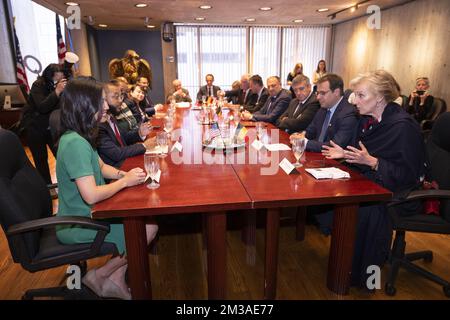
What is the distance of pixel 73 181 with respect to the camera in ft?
4.64

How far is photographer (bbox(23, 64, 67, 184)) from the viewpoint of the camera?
2.97 meters

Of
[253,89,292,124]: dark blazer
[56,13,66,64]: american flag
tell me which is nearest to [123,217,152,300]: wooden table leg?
[253,89,292,124]: dark blazer

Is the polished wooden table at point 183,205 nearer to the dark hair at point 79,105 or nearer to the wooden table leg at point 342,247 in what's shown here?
the dark hair at point 79,105

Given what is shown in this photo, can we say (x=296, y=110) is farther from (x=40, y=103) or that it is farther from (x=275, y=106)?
(x=40, y=103)

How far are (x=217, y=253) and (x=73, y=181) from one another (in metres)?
0.75

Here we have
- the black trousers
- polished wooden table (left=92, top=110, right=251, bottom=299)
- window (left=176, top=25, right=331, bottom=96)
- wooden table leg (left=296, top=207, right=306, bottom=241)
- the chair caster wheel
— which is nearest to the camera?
polished wooden table (left=92, top=110, right=251, bottom=299)

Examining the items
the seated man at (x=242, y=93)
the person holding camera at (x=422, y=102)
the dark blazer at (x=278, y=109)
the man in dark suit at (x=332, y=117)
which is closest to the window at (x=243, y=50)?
the seated man at (x=242, y=93)

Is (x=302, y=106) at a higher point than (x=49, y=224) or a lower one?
higher

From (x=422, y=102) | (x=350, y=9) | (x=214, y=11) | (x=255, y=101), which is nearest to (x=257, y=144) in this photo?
(x=255, y=101)

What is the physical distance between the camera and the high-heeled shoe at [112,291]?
1.68 meters

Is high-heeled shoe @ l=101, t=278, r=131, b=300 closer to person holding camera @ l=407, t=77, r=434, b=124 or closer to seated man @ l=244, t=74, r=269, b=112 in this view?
seated man @ l=244, t=74, r=269, b=112

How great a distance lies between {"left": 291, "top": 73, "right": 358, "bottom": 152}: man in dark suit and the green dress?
1.32 meters

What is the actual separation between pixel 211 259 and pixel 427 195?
3.67 ft

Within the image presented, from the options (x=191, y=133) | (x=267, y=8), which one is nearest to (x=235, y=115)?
(x=191, y=133)
